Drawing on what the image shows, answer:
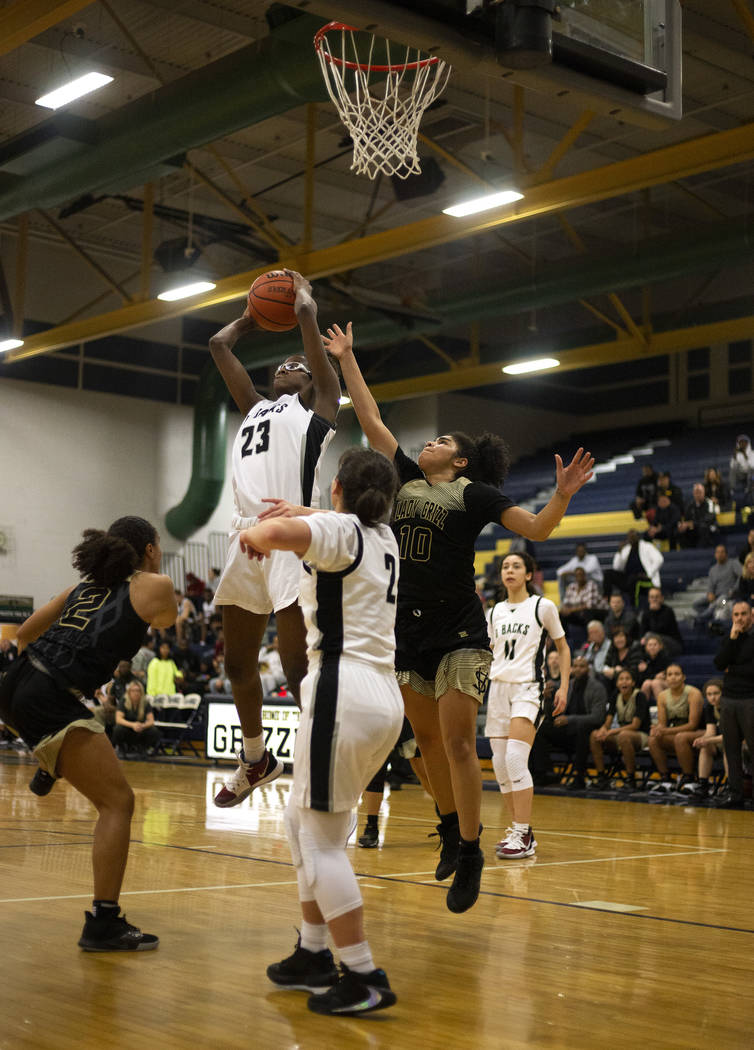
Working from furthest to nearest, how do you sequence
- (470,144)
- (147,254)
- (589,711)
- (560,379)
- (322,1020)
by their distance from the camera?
(560,379) → (470,144) → (147,254) → (589,711) → (322,1020)

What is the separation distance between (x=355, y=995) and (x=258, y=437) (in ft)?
7.49

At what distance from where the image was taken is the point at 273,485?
485 cm

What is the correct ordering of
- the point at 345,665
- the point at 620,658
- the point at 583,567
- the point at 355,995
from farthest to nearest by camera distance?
the point at 583,567 → the point at 620,658 → the point at 345,665 → the point at 355,995

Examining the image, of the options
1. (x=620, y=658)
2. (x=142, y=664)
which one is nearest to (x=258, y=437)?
(x=620, y=658)

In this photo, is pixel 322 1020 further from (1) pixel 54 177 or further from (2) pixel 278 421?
(1) pixel 54 177

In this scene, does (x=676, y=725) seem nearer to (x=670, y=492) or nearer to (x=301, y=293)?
(x=670, y=492)

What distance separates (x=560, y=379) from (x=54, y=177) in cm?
1797

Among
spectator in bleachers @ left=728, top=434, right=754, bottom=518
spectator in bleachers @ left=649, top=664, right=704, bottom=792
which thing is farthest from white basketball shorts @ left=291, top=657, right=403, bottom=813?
spectator in bleachers @ left=728, top=434, right=754, bottom=518

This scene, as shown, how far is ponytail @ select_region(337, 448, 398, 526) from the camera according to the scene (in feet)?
12.4

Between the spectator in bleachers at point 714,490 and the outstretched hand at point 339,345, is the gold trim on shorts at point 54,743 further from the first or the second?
the spectator in bleachers at point 714,490

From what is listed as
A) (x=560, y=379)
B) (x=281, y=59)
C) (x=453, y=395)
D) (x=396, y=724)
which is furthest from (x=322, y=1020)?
(x=560, y=379)

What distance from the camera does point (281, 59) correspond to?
1127 cm

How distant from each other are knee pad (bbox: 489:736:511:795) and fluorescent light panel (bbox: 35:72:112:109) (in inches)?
292

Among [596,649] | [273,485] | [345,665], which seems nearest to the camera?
[345,665]
